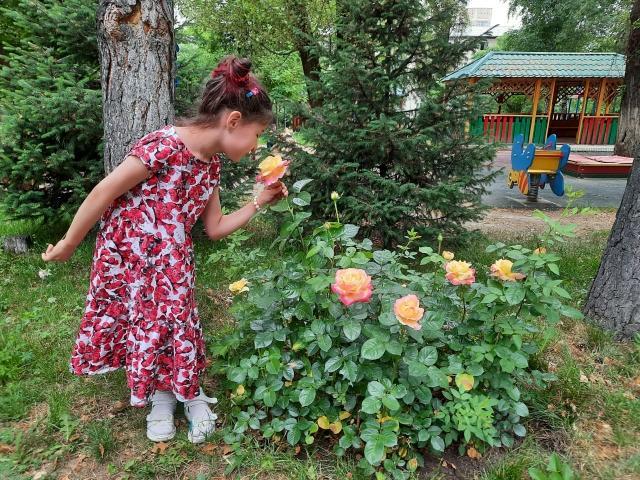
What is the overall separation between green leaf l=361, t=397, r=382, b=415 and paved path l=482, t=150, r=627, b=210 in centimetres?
557

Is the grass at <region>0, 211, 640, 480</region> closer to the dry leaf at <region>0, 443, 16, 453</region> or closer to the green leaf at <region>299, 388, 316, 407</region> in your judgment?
the dry leaf at <region>0, 443, 16, 453</region>

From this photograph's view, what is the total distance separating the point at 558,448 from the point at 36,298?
3367 millimetres

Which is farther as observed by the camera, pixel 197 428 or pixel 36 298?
pixel 36 298

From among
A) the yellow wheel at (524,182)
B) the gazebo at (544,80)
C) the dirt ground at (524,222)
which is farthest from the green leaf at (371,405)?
the gazebo at (544,80)

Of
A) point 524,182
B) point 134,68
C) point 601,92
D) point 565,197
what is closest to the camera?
point 134,68

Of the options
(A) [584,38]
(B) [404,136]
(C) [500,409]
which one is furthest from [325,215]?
(A) [584,38]

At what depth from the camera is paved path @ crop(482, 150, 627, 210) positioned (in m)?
7.63

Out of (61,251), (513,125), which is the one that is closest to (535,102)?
(513,125)

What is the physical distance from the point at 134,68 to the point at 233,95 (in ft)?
3.75

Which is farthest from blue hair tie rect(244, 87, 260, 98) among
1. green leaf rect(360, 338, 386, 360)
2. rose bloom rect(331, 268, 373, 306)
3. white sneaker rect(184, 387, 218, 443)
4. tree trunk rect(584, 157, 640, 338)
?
tree trunk rect(584, 157, 640, 338)

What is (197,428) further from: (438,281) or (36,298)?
(36,298)

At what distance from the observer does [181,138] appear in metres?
1.73

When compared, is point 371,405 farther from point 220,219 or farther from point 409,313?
point 220,219

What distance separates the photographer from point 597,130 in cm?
1702
